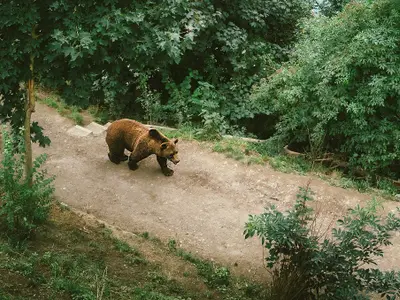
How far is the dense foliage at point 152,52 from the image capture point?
471 centimetres

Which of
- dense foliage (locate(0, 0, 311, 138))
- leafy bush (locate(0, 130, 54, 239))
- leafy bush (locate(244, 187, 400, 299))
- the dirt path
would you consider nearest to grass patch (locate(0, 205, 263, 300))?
leafy bush (locate(0, 130, 54, 239))

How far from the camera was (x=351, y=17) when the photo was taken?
9.16 m

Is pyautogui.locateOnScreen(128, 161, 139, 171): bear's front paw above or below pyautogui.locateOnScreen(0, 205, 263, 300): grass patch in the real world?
above

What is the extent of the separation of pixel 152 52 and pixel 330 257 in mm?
2816

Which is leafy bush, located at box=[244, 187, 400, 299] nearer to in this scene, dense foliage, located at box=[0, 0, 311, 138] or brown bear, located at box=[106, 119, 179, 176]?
dense foliage, located at box=[0, 0, 311, 138]

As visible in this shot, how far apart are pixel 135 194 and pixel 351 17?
537cm

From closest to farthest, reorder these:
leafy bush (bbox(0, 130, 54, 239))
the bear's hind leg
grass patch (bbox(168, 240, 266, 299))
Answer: leafy bush (bbox(0, 130, 54, 239)), grass patch (bbox(168, 240, 266, 299)), the bear's hind leg

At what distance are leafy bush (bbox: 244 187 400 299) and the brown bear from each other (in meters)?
3.11

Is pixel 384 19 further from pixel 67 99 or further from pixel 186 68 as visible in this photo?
pixel 67 99

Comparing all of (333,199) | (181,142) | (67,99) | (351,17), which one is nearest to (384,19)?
(351,17)

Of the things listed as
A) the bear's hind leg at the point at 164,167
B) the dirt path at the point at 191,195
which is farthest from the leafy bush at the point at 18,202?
the bear's hind leg at the point at 164,167

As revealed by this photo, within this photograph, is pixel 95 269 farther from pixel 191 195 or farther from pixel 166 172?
pixel 166 172

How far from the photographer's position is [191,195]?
795 centimetres

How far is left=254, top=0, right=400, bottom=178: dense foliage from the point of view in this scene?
28.4 feet
